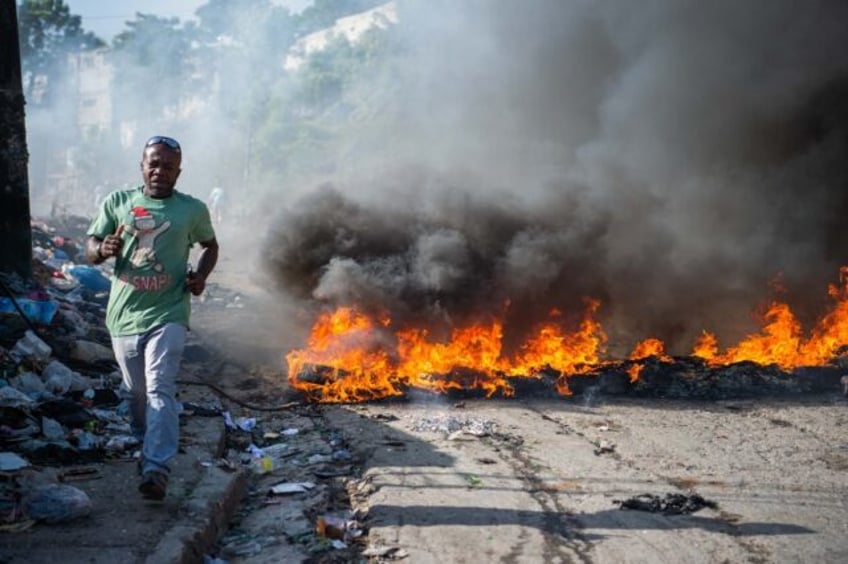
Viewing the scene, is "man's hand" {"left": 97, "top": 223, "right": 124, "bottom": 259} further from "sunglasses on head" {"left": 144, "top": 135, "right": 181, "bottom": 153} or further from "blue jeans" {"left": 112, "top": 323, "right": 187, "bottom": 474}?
"sunglasses on head" {"left": 144, "top": 135, "right": 181, "bottom": 153}

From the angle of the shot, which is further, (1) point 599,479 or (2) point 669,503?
(1) point 599,479

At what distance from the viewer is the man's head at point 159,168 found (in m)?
3.94

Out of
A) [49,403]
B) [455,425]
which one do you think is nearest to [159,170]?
[49,403]

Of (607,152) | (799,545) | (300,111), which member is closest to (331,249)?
(607,152)

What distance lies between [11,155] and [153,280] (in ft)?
15.6

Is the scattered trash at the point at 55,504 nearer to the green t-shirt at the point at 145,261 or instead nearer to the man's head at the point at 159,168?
the green t-shirt at the point at 145,261

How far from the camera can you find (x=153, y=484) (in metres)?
3.65

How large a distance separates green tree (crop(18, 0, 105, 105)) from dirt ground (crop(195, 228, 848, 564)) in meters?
38.3

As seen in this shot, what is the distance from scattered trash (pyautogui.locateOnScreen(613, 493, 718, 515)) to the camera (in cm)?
436

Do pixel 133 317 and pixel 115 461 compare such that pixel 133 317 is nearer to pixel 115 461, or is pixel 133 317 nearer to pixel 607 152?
pixel 115 461

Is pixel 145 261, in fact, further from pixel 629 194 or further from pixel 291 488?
pixel 629 194

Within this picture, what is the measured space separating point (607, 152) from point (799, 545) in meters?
9.56

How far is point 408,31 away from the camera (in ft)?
80.3

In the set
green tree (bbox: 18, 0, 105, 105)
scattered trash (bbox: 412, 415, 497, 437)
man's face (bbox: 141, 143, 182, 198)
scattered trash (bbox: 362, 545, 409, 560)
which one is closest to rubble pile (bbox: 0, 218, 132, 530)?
scattered trash (bbox: 362, 545, 409, 560)
